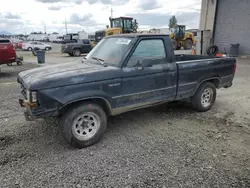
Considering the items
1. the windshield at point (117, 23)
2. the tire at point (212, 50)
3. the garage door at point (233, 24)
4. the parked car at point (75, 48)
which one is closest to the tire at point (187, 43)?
the garage door at point (233, 24)

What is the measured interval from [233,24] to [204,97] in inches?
561

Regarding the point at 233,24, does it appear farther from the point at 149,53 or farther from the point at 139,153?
the point at 139,153

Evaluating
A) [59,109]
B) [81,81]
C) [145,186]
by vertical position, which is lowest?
[145,186]

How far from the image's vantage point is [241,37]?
1641 centimetres

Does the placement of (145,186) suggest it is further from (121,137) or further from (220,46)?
(220,46)

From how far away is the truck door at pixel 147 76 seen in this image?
3812mm

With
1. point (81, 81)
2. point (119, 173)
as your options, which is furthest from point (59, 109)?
point (119, 173)

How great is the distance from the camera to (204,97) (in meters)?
5.23

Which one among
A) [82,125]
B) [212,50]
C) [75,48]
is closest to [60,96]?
[82,125]

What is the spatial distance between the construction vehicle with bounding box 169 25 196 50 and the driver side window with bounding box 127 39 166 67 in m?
20.2

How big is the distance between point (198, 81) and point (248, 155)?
1993mm

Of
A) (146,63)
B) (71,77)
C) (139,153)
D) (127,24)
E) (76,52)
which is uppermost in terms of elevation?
(127,24)

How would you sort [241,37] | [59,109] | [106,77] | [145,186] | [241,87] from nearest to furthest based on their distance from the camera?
[145,186]
[59,109]
[106,77]
[241,87]
[241,37]

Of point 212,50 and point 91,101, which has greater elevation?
point 212,50
